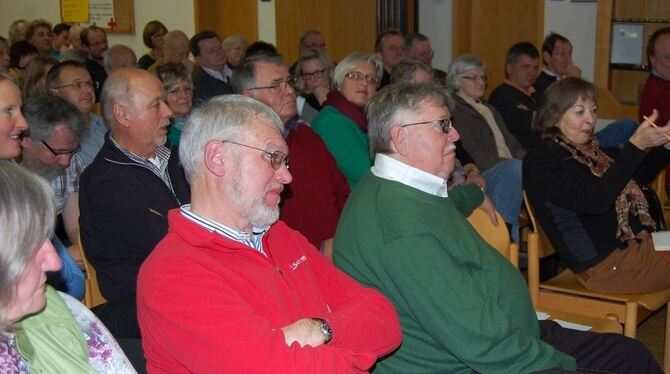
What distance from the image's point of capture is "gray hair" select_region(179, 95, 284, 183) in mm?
1801

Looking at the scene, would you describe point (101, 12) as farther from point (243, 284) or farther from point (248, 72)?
point (243, 284)

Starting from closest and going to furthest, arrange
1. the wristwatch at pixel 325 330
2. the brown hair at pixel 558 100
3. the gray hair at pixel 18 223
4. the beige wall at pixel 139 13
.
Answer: the gray hair at pixel 18 223 < the wristwatch at pixel 325 330 < the brown hair at pixel 558 100 < the beige wall at pixel 139 13

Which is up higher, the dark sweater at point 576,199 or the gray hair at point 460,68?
the gray hair at point 460,68

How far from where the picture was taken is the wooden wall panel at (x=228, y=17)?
327 inches

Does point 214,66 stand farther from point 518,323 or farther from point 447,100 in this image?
point 518,323

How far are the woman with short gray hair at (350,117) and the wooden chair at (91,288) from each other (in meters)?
1.42

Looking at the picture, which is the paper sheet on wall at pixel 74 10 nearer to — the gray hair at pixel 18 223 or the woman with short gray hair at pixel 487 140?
the woman with short gray hair at pixel 487 140

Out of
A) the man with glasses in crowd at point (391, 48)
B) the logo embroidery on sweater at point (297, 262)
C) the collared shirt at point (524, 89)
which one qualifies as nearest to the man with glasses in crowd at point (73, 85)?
the logo embroidery on sweater at point (297, 262)

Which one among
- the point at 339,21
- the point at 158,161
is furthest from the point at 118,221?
the point at 339,21

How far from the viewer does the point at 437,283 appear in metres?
1.95

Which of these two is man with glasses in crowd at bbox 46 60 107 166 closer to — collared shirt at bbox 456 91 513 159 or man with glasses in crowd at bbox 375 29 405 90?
collared shirt at bbox 456 91 513 159

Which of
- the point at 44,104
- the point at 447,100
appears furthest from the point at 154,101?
the point at 447,100

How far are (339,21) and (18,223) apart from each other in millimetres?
6689

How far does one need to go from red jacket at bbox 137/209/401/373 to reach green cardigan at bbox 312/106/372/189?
1673mm
